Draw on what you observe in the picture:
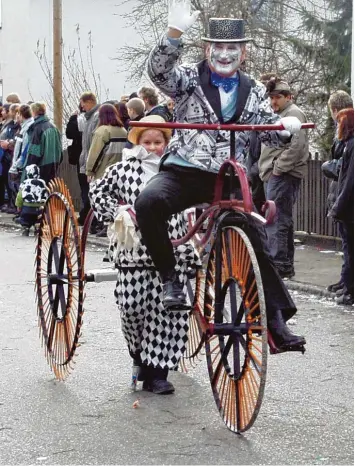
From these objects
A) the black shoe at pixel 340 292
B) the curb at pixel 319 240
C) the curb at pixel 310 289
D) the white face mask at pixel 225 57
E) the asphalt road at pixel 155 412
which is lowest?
the curb at pixel 319 240

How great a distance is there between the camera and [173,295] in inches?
245

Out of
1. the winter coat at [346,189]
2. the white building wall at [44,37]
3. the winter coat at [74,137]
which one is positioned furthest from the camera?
the white building wall at [44,37]

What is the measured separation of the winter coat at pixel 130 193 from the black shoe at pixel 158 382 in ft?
2.11

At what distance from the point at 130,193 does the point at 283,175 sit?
16.7 ft

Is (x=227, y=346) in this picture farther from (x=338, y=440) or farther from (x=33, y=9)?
(x=33, y=9)

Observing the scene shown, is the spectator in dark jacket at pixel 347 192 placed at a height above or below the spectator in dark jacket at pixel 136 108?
below

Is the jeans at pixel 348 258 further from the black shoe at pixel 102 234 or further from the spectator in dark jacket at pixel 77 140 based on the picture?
the spectator in dark jacket at pixel 77 140

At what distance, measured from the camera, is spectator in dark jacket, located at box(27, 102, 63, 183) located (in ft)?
55.1

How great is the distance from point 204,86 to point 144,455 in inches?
79.9

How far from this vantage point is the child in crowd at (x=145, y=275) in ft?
22.3

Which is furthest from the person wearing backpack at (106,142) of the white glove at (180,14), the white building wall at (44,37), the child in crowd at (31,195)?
the white building wall at (44,37)

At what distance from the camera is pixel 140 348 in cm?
696

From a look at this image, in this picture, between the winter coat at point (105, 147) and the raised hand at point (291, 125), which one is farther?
the winter coat at point (105, 147)

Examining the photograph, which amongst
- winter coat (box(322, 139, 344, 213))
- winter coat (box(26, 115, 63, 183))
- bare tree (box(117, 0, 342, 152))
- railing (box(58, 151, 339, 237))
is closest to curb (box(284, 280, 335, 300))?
winter coat (box(322, 139, 344, 213))
